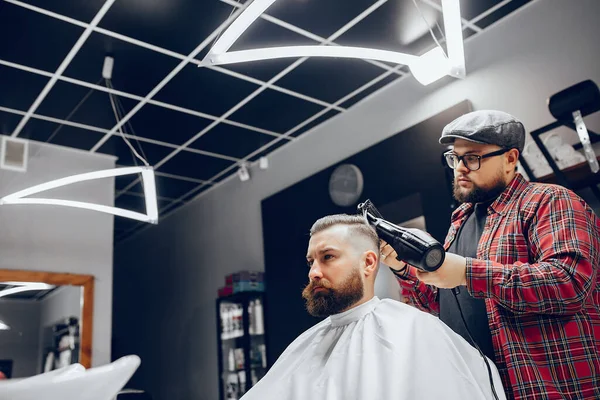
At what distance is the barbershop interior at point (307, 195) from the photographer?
152cm

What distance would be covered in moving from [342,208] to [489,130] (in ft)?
8.92

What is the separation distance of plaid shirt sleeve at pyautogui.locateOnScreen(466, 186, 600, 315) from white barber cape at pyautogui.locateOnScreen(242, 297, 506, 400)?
0.58 ft

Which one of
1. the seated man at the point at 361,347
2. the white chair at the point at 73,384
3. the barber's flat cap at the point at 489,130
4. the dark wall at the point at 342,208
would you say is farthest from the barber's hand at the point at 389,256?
the dark wall at the point at 342,208

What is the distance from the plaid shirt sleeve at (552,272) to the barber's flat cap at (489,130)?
259mm

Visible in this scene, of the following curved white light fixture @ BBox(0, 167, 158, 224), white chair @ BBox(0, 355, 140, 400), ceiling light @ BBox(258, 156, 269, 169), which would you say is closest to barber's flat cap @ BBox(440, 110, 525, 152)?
white chair @ BBox(0, 355, 140, 400)

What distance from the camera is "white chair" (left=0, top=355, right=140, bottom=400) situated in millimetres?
1108

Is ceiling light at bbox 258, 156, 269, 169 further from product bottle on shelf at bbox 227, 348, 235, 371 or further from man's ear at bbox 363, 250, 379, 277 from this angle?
man's ear at bbox 363, 250, 379, 277

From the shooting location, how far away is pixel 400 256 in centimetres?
151

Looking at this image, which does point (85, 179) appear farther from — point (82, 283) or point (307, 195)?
point (307, 195)

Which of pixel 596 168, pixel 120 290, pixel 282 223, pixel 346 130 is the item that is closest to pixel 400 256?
pixel 596 168

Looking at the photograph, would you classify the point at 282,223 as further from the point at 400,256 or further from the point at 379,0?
the point at 400,256

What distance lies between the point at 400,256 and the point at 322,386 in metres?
0.45

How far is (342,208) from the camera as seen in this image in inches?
174

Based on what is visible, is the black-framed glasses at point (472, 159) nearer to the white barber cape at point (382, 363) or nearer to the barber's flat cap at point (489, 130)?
the barber's flat cap at point (489, 130)
